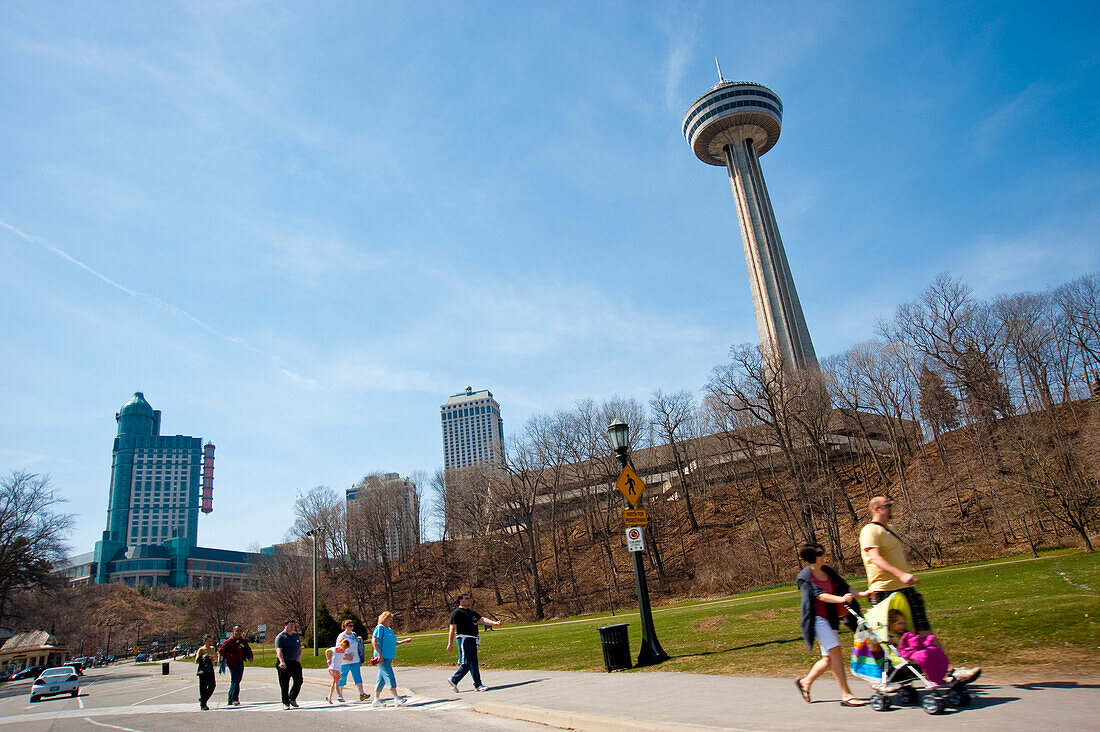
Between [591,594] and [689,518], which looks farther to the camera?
[689,518]

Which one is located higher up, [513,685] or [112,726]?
[112,726]

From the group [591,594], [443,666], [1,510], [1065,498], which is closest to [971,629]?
[443,666]

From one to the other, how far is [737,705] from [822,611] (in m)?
1.57

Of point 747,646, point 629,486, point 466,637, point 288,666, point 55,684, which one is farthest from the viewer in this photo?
point 55,684

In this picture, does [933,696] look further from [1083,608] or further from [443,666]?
[443,666]

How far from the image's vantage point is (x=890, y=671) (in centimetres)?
640

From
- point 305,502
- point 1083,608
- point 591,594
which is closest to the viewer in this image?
point 1083,608

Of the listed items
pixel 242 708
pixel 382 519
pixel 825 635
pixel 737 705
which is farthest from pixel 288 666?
pixel 382 519

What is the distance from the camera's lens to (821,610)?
7035 millimetres

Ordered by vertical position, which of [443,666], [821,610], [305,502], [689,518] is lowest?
Answer: [443,666]

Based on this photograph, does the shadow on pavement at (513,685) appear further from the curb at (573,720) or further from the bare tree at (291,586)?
the bare tree at (291,586)

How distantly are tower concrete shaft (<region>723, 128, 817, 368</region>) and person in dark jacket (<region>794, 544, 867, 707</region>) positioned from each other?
3024 inches

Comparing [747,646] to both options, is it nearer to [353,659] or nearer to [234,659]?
[353,659]

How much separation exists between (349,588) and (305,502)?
12.0 m
